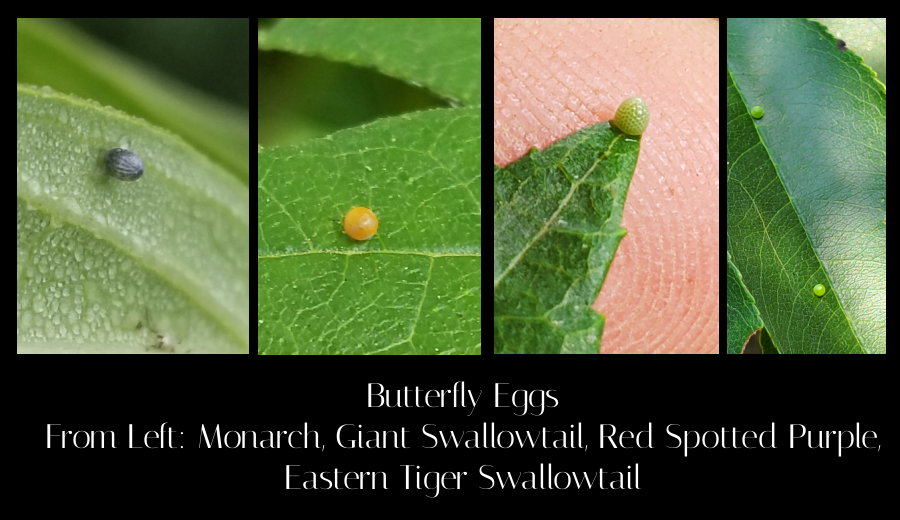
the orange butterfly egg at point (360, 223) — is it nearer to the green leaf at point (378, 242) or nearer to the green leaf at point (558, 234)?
the green leaf at point (378, 242)

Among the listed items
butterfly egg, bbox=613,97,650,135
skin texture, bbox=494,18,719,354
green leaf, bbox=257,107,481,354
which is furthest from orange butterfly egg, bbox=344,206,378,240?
butterfly egg, bbox=613,97,650,135

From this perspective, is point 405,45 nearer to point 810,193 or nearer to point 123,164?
point 123,164

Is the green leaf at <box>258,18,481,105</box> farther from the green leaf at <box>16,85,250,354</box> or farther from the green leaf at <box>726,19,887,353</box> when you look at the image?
the green leaf at <box>726,19,887,353</box>

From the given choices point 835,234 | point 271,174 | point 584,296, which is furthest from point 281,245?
point 835,234

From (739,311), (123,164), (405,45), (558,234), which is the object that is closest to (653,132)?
(558,234)

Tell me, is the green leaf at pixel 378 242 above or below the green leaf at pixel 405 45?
below

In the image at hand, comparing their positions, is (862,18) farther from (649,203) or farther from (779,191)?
(649,203)

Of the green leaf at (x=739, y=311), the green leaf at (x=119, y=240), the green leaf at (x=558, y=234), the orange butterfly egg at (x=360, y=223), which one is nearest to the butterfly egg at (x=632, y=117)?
the green leaf at (x=558, y=234)
